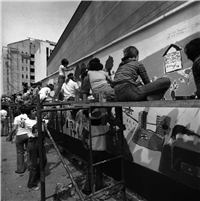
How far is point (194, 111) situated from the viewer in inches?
99.1

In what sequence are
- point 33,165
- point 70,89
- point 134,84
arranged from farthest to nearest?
point 70,89
point 33,165
point 134,84

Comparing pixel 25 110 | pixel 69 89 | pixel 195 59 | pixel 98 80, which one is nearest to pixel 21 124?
pixel 25 110

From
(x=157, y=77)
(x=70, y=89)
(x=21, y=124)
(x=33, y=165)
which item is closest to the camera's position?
(x=157, y=77)

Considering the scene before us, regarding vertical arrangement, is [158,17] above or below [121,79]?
above

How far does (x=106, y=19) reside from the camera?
477cm

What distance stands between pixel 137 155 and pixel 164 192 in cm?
80

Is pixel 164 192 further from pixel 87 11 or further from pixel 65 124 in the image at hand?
pixel 87 11

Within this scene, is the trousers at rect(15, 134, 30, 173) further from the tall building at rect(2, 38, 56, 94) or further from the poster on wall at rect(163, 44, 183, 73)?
the tall building at rect(2, 38, 56, 94)

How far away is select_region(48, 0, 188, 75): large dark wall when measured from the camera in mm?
3238

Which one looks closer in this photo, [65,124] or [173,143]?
[173,143]

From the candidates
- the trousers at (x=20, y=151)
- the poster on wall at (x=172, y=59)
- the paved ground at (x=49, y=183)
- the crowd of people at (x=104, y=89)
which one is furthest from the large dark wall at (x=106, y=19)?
the paved ground at (x=49, y=183)

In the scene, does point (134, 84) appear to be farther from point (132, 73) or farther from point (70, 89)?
point (70, 89)

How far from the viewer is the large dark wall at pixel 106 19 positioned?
3.24m

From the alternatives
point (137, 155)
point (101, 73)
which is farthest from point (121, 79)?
point (137, 155)
